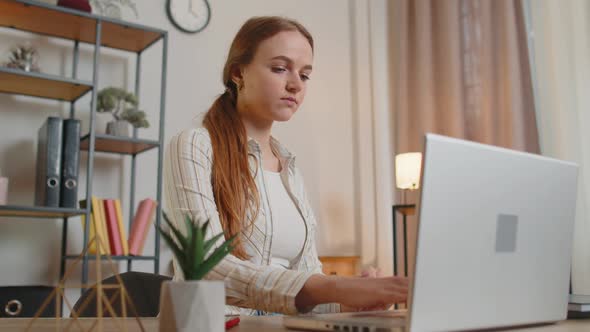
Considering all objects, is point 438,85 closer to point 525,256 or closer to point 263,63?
point 263,63

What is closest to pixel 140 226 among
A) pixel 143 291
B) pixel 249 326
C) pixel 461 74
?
pixel 143 291

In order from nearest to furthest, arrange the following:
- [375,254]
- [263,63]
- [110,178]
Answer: [263,63]
[110,178]
[375,254]

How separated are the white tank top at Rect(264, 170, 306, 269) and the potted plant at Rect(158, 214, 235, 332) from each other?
0.73 meters

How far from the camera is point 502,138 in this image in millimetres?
2779

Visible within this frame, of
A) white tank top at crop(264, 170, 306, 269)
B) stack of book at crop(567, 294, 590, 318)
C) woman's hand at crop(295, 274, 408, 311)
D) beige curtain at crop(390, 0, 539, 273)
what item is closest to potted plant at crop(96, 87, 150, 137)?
white tank top at crop(264, 170, 306, 269)

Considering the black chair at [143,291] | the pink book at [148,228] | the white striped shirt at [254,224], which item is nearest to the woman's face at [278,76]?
the white striped shirt at [254,224]

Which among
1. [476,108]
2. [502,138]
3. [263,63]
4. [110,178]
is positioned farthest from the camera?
[476,108]

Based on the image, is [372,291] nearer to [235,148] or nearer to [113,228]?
[235,148]

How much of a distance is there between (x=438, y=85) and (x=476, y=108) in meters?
0.27

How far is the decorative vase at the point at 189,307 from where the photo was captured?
58 centimetres

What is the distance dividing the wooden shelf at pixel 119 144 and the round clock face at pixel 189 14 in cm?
69

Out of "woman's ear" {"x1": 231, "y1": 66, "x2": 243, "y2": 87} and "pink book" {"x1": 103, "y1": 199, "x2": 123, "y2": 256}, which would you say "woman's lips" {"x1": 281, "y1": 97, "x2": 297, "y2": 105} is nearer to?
"woman's ear" {"x1": 231, "y1": 66, "x2": 243, "y2": 87}

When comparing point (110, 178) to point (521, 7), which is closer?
point (110, 178)

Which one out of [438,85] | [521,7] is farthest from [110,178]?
[521,7]
